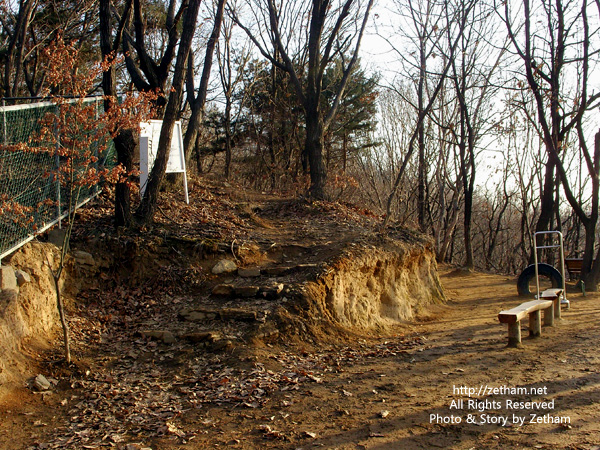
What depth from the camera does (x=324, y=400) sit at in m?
5.57

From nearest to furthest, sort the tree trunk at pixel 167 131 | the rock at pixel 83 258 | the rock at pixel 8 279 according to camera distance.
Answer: the rock at pixel 8 279 < the rock at pixel 83 258 < the tree trunk at pixel 167 131

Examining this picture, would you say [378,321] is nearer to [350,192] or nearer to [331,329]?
[331,329]

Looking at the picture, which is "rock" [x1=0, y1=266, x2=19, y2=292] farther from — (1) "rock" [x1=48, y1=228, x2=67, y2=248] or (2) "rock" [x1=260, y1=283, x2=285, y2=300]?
(2) "rock" [x1=260, y1=283, x2=285, y2=300]

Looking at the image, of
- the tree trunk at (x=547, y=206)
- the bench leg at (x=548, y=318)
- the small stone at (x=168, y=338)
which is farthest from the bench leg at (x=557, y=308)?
the small stone at (x=168, y=338)

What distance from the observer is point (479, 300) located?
12445mm

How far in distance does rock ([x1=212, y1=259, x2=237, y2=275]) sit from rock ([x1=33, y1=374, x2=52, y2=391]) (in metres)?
3.66

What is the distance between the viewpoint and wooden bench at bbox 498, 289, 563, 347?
23.0 feet

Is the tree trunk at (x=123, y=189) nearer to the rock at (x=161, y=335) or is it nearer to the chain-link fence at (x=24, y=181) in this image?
the chain-link fence at (x=24, y=181)

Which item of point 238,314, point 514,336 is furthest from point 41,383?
point 514,336

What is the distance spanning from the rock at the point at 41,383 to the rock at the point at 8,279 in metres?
1.24

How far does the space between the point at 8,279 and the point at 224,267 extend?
144 inches

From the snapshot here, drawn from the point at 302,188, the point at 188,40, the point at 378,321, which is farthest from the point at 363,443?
the point at 302,188

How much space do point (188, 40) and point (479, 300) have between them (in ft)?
29.9

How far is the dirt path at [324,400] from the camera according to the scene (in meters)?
4.69
